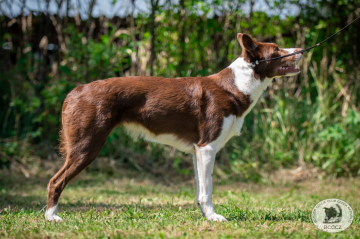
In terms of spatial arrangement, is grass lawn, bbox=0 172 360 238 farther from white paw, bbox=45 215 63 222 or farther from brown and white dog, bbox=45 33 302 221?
brown and white dog, bbox=45 33 302 221

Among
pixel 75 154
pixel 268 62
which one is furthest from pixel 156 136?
pixel 268 62

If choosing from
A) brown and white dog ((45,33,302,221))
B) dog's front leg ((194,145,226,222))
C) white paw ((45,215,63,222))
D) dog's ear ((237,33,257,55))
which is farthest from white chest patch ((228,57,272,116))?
white paw ((45,215,63,222))

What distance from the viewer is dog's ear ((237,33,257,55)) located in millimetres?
3500

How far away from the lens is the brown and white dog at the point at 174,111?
3.33m

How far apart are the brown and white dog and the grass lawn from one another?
0.35m

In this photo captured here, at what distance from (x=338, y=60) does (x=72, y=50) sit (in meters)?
5.38

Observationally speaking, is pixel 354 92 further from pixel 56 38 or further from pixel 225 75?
pixel 56 38

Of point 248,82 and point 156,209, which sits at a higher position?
point 248,82

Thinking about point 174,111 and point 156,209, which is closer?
point 174,111

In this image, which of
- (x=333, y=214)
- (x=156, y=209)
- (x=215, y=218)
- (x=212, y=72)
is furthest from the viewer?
(x=212, y=72)

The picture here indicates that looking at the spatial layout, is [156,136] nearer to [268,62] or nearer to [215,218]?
[215,218]
